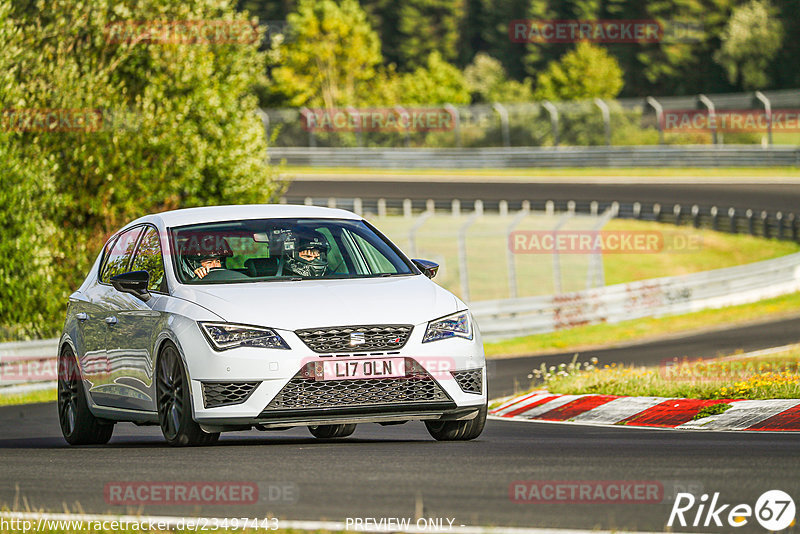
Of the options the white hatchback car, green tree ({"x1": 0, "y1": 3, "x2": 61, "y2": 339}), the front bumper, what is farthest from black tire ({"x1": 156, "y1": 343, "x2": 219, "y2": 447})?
green tree ({"x1": 0, "y1": 3, "x2": 61, "y2": 339})

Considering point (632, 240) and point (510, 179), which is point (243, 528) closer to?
point (632, 240)

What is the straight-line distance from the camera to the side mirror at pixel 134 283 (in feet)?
30.4

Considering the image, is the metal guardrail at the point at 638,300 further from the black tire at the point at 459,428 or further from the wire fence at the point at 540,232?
the black tire at the point at 459,428

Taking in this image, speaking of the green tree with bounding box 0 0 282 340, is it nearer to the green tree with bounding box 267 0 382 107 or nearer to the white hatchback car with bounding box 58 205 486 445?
the white hatchback car with bounding box 58 205 486 445

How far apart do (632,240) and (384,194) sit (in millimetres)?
12198

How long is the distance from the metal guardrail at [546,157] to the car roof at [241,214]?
45540 mm

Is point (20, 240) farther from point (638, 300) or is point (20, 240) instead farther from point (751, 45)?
point (751, 45)

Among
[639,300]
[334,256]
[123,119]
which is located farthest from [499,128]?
[334,256]

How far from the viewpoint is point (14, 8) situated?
26.5 metres

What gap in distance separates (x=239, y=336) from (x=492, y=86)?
265 feet

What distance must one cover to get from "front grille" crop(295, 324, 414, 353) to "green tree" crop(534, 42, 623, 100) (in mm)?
75190

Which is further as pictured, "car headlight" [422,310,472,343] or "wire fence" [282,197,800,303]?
"wire fence" [282,197,800,303]

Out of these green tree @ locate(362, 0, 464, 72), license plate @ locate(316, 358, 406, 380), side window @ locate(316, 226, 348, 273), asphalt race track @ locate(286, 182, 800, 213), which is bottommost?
asphalt race track @ locate(286, 182, 800, 213)

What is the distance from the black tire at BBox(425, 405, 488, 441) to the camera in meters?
9.09
